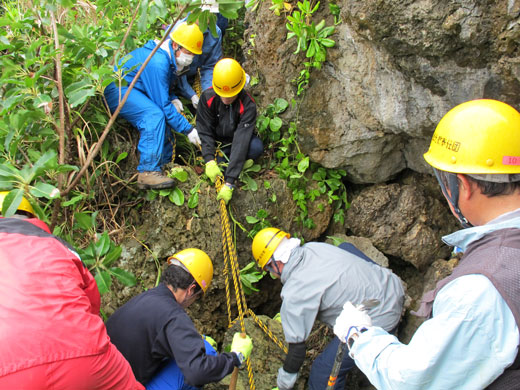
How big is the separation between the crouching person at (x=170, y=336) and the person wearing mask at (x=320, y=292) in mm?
422

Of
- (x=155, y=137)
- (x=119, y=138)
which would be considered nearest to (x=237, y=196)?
(x=155, y=137)

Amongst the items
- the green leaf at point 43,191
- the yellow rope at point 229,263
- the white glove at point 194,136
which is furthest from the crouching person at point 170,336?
the white glove at point 194,136

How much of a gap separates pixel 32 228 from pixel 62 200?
129 centimetres

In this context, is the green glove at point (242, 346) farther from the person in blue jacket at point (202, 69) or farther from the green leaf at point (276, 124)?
the person in blue jacket at point (202, 69)

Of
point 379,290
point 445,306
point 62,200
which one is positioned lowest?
point 379,290

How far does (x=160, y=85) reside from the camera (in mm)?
3680

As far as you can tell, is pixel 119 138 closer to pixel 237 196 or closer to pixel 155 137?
pixel 155 137

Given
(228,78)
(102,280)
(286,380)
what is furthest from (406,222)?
(102,280)

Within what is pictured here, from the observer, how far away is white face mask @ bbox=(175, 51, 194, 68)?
3.77m

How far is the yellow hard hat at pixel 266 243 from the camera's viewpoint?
2.90m

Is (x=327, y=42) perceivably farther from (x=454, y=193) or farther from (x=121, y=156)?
(x=454, y=193)

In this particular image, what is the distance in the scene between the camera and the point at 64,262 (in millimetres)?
1748

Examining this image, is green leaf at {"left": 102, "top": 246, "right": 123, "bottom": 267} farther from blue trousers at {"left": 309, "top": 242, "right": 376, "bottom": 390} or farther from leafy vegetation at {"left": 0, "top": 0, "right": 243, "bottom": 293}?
blue trousers at {"left": 309, "top": 242, "right": 376, "bottom": 390}

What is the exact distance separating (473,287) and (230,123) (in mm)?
2860
